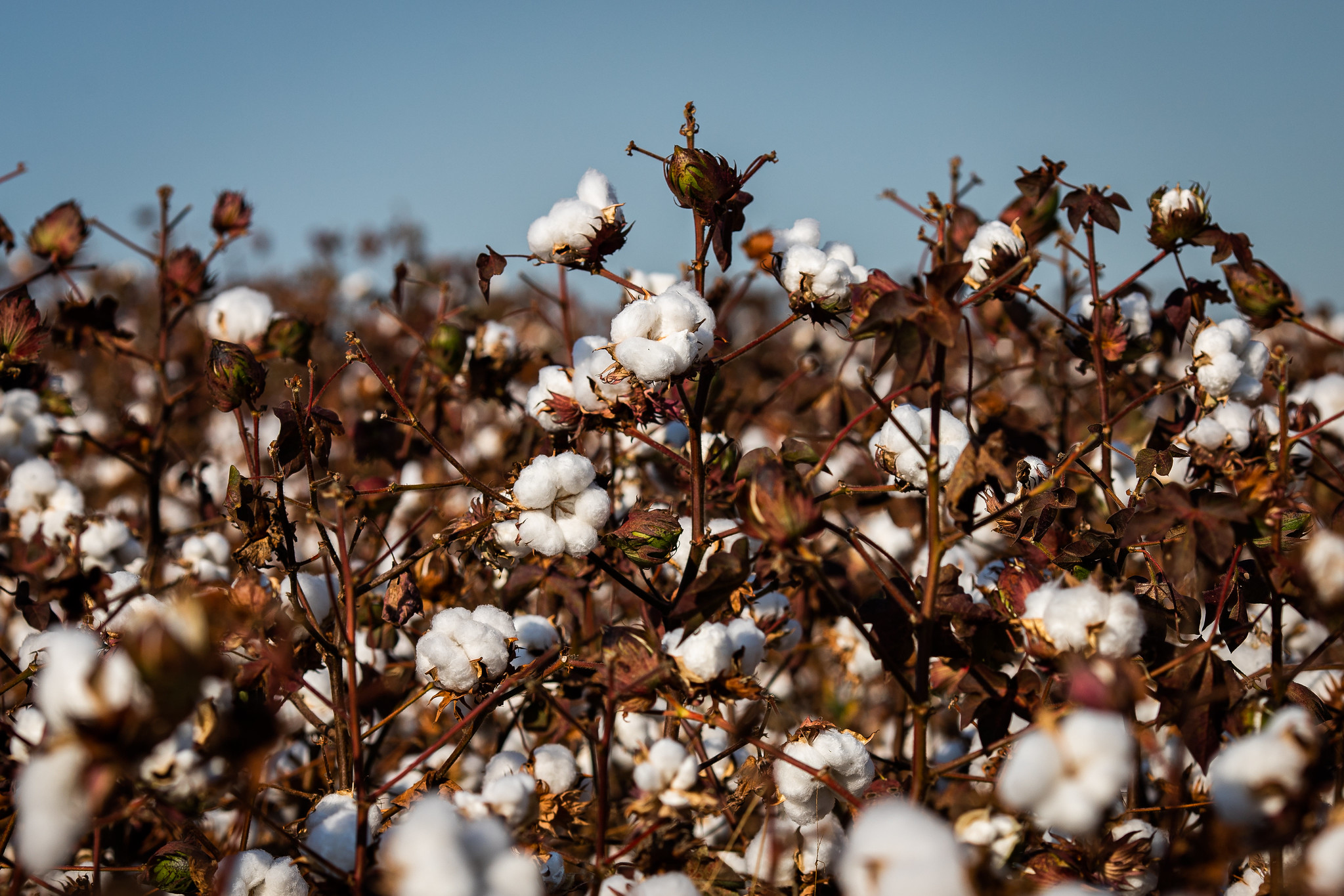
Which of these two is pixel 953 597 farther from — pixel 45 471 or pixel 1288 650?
pixel 45 471

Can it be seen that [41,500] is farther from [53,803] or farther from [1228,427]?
[1228,427]

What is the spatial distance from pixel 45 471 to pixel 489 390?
99 centimetres

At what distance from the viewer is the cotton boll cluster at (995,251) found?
1.32 meters

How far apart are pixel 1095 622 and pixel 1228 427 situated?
0.65 meters

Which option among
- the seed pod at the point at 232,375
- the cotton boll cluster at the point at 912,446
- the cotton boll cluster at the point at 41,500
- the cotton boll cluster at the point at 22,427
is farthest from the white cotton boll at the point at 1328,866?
the cotton boll cluster at the point at 22,427

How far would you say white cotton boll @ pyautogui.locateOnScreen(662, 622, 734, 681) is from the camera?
1001mm

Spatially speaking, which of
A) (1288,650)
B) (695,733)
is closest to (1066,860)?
(695,733)

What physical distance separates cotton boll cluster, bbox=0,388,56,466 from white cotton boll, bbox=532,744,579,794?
1.65 meters

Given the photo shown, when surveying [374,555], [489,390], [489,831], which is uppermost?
[489,390]

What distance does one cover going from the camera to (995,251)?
4.36 ft

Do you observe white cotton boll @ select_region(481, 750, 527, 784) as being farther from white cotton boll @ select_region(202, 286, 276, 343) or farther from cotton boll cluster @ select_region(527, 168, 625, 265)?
white cotton boll @ select_region(202, 286, 276, 343)

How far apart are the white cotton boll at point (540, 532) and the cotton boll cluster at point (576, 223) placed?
1.18 feet

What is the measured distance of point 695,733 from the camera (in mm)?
1312

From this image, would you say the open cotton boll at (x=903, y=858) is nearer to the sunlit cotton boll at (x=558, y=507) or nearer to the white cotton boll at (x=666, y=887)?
the white cotton boll at (x=666, y=887)
